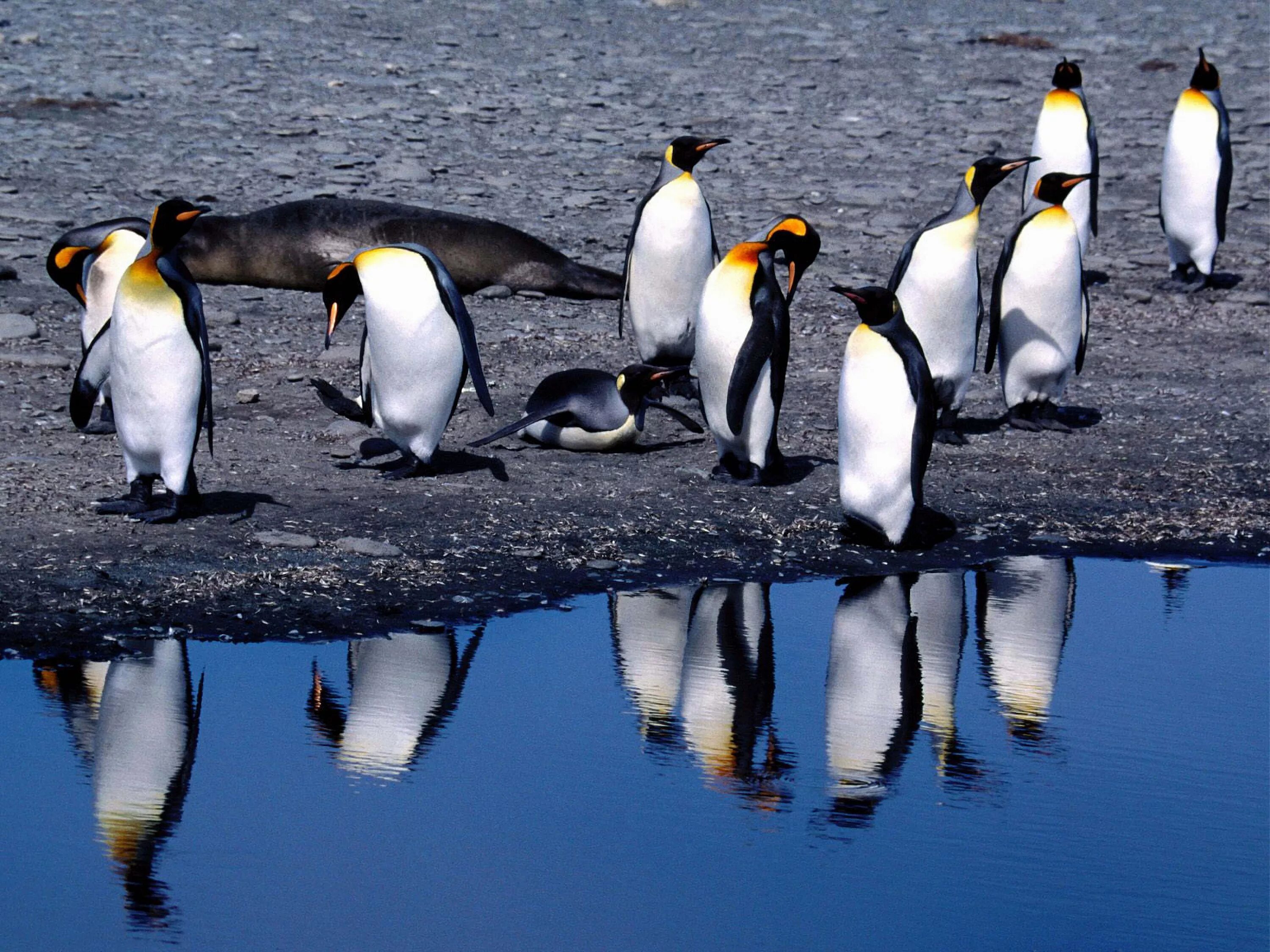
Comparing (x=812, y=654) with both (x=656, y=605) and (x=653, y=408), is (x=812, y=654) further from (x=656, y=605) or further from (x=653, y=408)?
(x=653, y=408)

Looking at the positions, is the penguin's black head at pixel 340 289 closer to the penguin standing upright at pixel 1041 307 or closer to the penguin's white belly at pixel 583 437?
the penguin's white belly at pixel 583 437

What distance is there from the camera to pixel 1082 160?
1050 centimetres

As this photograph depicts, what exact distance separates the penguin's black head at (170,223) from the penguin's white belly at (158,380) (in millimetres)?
144

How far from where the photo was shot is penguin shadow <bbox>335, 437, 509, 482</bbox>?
20.5 ft

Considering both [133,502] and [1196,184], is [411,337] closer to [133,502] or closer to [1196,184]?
[133,502]

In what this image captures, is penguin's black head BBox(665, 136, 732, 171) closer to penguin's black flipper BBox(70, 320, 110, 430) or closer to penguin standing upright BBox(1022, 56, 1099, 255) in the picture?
penguin's black flipper BBox(70, 320, 110, 430)

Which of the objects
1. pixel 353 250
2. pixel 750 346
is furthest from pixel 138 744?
pixel 353 250

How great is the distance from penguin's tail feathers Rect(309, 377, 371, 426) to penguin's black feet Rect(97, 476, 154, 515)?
1.20m

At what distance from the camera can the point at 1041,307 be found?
23.1ft

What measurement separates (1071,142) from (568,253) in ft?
9.60

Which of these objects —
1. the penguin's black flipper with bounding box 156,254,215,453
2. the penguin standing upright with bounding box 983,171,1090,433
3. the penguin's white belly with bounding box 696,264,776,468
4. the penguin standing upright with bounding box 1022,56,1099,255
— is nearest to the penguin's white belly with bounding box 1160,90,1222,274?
the penguin standing upright with bounding box 1022,56,1099,255

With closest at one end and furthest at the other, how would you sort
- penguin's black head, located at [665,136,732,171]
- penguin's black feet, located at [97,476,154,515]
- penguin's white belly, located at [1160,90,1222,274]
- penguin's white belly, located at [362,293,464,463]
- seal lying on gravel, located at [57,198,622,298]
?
penguin's black feet, located at [97,476,154,515] → penguin's white belly, located at [362,293,464,463] → penguin's black head, located at [665,136,732,171] → seal lying on gravel, located at [57,198,622,298] → penguin's white belly, located at [1160,90,1222,274]

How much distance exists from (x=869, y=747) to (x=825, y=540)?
1.77 meters

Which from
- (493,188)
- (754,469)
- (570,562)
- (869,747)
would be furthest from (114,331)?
(493,188)
